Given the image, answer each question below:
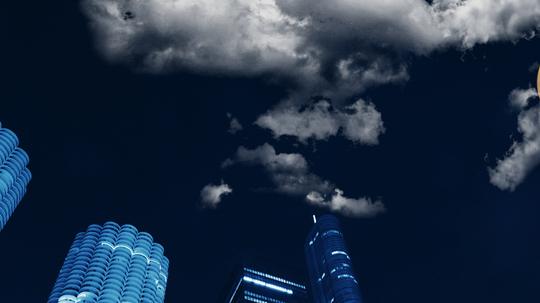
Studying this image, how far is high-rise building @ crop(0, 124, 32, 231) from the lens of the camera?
497ft

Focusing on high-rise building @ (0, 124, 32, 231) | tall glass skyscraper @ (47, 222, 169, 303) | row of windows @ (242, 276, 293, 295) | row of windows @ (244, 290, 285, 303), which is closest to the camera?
high-rise building @ (0, 124, 32, 231)

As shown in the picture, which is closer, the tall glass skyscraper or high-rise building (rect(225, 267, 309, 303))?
the tall glass skyscraper

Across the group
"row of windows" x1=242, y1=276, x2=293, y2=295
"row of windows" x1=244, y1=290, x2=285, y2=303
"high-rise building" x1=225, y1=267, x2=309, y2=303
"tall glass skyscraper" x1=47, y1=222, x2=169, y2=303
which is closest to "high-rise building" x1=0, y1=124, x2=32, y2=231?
"tall glass skyscraper" x1=47, y1=222, x2=169, y2=303

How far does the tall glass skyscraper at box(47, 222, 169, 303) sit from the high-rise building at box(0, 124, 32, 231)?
91.1 ft

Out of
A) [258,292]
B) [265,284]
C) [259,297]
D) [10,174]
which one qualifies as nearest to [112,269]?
[10,174]

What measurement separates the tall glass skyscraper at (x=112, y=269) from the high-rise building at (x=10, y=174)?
91.1ft

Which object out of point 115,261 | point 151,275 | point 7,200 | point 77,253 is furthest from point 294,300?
point 7,200

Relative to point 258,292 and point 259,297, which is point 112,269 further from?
point 258,292

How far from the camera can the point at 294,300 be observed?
198 m

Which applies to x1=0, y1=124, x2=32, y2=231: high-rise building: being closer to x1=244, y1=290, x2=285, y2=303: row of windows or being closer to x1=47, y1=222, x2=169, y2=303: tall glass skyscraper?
x1=47, y1=222, x2=169, y2=303: tall glass skyscraper

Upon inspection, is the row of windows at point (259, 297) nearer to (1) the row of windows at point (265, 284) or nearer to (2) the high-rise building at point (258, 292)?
(2) the high-rise building at point (258, 292)

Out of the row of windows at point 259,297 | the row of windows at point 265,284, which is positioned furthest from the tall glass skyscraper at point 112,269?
the row of windows at point 265,284

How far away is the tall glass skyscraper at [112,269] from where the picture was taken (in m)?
154

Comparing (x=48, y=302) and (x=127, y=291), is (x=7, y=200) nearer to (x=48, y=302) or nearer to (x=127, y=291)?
(x=48, y=302)
